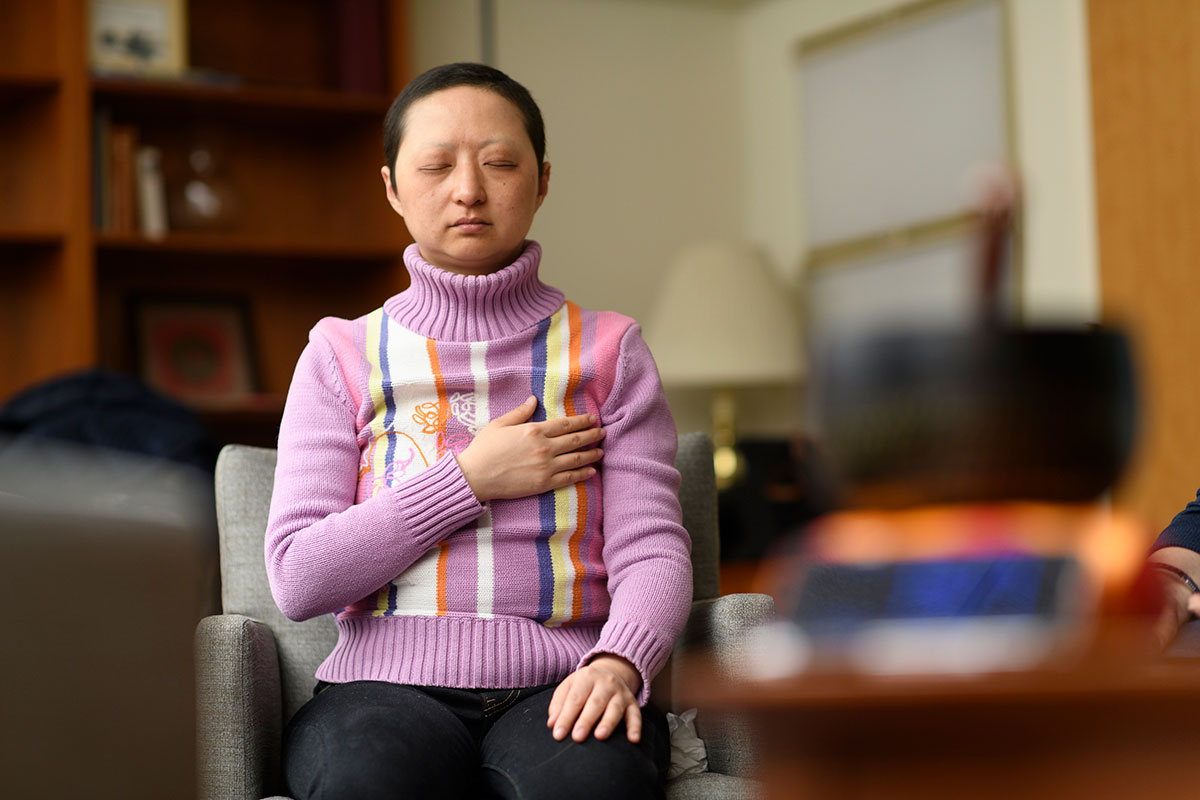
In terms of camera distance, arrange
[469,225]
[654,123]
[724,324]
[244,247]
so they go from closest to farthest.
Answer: [469,225] → [244,247] → [724,324] → [654,123]

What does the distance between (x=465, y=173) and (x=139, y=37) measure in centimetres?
231

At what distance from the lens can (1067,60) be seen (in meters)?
3.45

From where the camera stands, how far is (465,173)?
1.37m

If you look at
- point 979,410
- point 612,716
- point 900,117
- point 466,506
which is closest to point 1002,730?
→ point 979,410

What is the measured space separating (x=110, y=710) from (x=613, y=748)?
0.60 metres

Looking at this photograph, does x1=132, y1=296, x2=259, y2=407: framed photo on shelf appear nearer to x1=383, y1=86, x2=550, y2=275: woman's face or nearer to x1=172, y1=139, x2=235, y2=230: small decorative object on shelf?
x1=172, y1=139, x2=235, y2=230: small decorative object on shelf

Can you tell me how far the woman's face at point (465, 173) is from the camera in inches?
54.4

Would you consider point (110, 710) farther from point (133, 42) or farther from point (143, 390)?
point (133, 42)

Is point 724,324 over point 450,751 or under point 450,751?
over

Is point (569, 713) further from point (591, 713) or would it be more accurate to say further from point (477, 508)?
point (477, 508)

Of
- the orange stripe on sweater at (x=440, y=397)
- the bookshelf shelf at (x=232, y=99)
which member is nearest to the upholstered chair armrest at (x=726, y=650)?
the orange stripe on sweater at (x=440, y=397)

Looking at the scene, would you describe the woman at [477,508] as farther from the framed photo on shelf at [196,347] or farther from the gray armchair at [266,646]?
the framed photo on shelf at [196,347]

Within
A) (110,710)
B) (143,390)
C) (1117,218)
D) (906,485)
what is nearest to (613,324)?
(110,710)

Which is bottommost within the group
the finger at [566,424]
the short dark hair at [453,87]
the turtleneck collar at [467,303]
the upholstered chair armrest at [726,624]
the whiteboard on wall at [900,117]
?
the upholstered chair armrest at [726,624]
